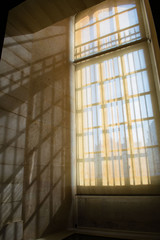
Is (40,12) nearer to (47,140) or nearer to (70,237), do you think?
(47,140)

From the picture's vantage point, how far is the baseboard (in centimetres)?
477

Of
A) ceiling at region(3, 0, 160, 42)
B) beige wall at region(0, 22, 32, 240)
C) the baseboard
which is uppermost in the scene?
ceiling at region(3, 0, 160, 42)

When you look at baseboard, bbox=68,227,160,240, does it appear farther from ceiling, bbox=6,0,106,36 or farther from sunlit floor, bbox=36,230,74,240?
ceiling, bbox=6,0,106,36

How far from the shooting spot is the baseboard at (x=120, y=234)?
4.77 m

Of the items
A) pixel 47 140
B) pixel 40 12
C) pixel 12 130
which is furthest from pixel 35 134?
pixel 40 12

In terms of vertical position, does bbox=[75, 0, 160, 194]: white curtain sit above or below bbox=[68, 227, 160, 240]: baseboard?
above

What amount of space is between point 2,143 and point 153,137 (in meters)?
4.07

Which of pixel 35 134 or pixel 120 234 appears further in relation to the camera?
pixel 35 134

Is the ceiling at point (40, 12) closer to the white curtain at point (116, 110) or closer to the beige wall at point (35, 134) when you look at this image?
the beige wall at point (35, 134)

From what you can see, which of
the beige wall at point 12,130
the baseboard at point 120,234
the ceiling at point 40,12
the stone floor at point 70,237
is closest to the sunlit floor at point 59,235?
the stone floor at point 70,237

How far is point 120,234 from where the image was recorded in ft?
16.6

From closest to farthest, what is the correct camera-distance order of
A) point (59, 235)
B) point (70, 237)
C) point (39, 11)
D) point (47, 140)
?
point (39, 11)
point (70, 237)
point (59, 235)
point (47, 140)

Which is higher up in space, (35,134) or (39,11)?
(39,11)

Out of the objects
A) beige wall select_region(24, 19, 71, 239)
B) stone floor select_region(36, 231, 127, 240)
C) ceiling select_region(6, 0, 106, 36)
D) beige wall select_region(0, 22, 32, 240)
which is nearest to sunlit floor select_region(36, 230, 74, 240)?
stone floor select_region(36, 231, 127, 240)
